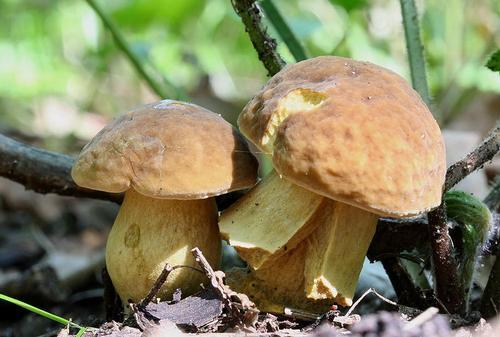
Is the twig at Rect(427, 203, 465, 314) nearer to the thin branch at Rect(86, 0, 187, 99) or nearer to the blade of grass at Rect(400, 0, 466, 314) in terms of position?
the blade of grass at Rect(400, 0, 466, 314)

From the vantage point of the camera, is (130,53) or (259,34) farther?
(130,53)

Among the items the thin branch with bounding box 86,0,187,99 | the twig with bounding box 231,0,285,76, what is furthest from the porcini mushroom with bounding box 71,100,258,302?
the thin branch with bounding box 86,0,187,99

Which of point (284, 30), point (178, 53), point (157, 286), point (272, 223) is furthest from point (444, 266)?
point (178, 53)

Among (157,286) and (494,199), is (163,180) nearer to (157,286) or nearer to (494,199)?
(157,286)

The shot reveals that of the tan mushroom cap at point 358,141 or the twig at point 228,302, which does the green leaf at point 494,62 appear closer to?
the tan mushroom cap at point 358,141

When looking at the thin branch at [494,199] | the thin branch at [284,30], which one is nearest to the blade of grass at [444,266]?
the thin branch at [494,199]

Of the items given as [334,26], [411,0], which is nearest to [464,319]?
[411,0]
